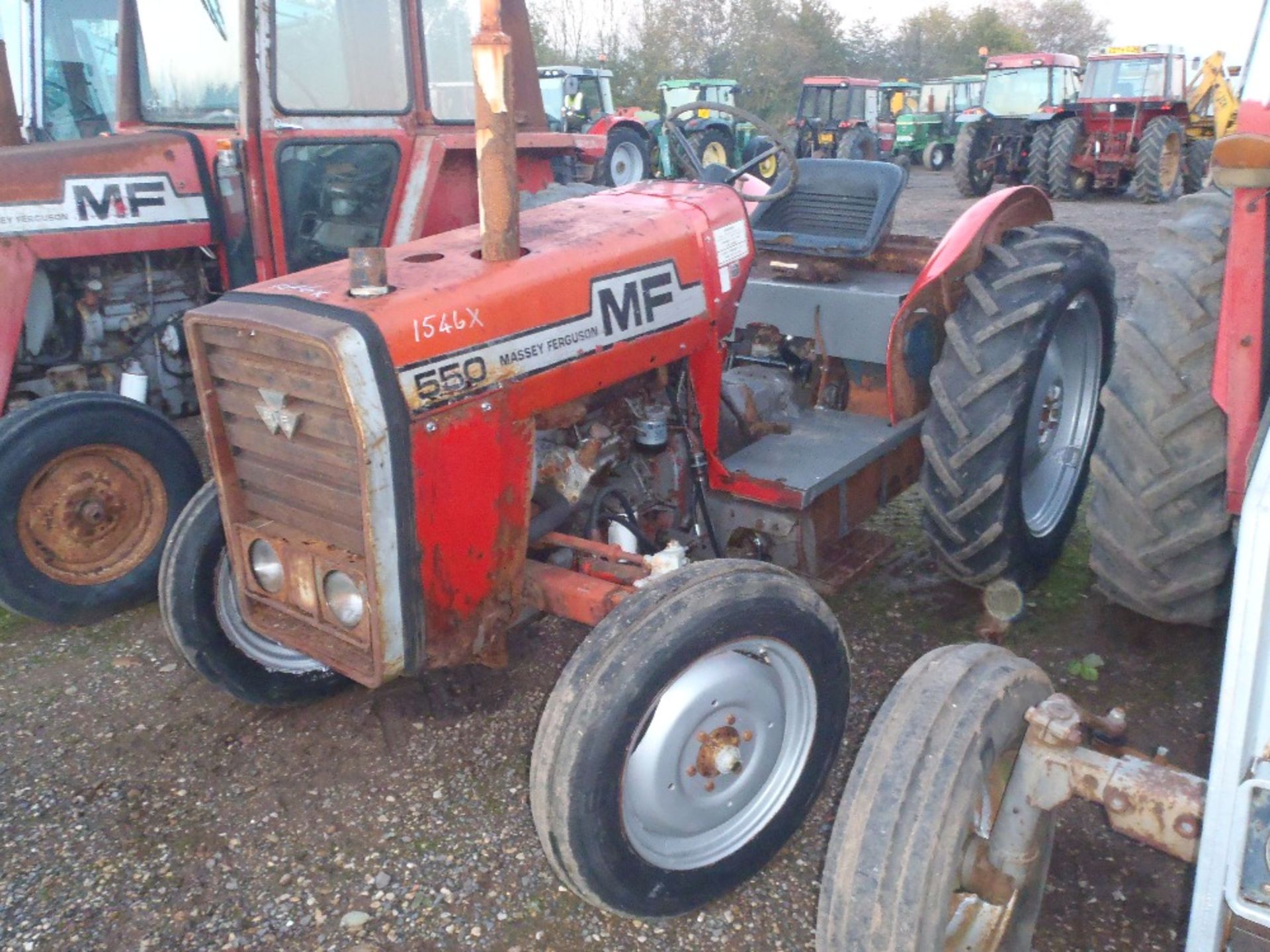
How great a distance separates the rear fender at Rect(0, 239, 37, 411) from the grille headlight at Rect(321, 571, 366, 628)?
88.3 inches

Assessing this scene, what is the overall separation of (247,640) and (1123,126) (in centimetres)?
1554

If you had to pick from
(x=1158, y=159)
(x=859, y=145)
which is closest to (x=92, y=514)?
(x=1158, y=159)

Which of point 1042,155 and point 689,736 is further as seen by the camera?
point 1042,155

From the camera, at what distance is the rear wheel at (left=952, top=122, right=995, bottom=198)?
16.3 meters

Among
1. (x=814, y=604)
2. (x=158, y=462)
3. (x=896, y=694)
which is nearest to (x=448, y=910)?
(x=814, y=604)

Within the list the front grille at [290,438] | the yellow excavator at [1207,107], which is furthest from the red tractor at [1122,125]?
the front grille at [290,438]

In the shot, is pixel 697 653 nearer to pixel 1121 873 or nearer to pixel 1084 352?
pixel 1121 873

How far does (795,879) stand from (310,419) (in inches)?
59.7

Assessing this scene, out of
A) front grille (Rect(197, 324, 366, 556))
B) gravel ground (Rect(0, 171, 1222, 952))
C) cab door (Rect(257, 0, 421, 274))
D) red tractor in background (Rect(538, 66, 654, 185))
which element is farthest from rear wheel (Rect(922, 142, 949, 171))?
front grille (Rect(197, 324, 366, 556))

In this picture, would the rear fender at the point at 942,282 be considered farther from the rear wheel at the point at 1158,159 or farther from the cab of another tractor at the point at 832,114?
the cab of another tractor at the point at 832,114

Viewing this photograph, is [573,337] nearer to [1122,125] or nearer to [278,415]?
[278,415]

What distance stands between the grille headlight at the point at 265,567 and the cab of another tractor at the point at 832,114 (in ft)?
60.7

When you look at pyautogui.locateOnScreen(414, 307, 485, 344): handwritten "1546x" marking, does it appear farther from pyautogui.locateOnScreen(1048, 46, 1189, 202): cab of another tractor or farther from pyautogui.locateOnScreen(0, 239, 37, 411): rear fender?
pyautogui.locateOnScreen(1048, 46, 1189, 202): cab of another tractor

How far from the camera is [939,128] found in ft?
77.9
